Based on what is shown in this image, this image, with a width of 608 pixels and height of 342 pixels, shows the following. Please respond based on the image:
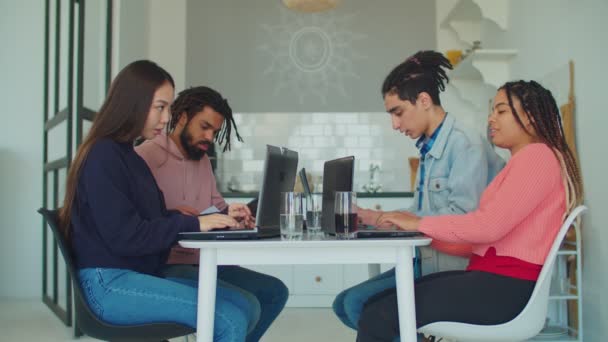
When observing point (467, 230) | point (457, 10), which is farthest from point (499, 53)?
point (467, 230)

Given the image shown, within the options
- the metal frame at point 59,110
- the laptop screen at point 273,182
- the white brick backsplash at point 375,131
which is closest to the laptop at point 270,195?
the laptop screen at point 273,182

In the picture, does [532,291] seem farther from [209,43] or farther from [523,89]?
[209,43]

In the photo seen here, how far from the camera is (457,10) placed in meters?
4.42

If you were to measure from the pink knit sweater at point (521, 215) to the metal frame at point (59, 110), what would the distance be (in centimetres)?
242

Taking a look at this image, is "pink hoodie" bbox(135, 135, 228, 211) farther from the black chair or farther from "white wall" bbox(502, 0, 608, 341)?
"white wall" bbox(502, 0, 608, 341)

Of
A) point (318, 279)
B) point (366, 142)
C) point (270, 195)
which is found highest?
point (366, 142)

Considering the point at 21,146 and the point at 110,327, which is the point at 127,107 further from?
the point at 21,146

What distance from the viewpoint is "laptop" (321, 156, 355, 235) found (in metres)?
2.07

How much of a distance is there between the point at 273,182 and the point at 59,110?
8.20ft

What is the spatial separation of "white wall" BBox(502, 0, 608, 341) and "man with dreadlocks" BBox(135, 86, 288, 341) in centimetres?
144

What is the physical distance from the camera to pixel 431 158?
219 centimetres

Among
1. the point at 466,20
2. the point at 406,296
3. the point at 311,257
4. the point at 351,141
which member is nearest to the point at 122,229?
the point at 311,257

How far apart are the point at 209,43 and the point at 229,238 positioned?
141 inches

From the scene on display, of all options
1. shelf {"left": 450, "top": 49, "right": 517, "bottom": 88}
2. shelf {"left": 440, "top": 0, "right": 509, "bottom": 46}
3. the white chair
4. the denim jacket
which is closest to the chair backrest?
the white chair
